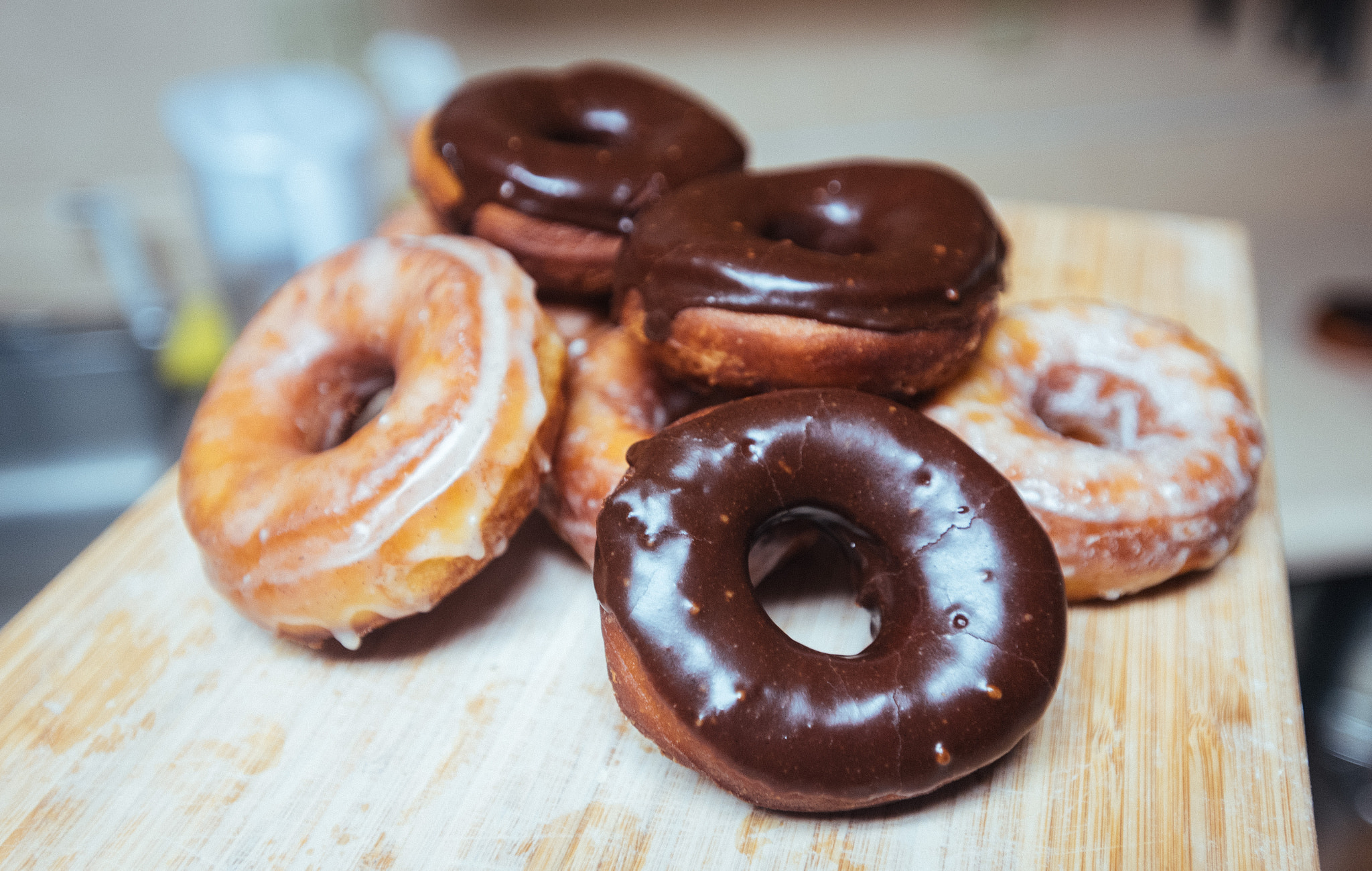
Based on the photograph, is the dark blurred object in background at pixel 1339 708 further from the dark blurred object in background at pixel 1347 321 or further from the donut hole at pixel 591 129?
the donut hole at pixel 591 129

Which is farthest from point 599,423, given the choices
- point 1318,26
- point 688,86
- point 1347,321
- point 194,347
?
point 1318,26

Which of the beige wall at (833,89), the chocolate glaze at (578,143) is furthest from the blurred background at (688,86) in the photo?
the chocolate glaze at (578,143)

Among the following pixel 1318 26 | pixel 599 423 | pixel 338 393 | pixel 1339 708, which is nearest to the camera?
pixel 599 423

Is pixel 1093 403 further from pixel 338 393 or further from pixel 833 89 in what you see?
pixel 833 89

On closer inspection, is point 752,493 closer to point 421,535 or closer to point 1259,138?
point 421,535

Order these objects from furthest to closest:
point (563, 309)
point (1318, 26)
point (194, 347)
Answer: point (1318, 26)
point (194, 347)
point (563, 309)

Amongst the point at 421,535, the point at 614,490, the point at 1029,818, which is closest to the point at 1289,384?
the point at 1029,818

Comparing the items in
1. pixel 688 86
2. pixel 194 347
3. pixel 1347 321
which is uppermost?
pixel 688 86

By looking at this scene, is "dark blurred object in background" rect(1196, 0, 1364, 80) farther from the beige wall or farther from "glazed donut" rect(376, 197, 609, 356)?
"glazed donut" rect(376, 197, 609, 356)
